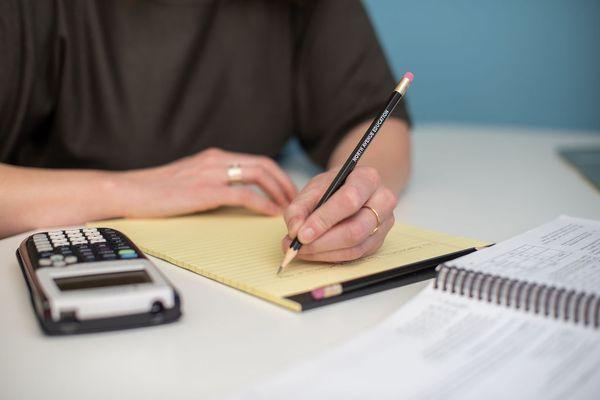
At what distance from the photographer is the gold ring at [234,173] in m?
0.86

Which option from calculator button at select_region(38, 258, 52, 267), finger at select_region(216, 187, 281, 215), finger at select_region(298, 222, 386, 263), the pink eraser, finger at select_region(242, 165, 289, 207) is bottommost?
calculator button at select_region(38, 258, 52, 267)

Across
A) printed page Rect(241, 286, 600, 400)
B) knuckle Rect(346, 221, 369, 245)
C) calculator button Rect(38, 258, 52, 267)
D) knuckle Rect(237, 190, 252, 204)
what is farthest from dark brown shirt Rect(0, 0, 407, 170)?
printed page Rect(241, 286, 600, 400)

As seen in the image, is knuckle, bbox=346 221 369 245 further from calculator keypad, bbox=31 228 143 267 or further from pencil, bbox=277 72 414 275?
calculator keypad, bbox=31 228 143 267

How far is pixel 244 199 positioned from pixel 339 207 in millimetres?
240

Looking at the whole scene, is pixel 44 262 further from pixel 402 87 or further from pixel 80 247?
pixel 402 87

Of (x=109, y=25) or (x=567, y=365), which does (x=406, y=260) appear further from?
(x=109, y=25)

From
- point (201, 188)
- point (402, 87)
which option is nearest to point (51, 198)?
point (201, 188)

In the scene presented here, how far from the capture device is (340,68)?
1125 mm

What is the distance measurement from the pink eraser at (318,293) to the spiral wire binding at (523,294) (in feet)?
0.29

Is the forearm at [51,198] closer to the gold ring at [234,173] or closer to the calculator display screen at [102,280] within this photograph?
the gold ring at [234,173]

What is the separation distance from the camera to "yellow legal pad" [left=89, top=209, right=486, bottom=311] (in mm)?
571

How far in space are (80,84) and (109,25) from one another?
9cm

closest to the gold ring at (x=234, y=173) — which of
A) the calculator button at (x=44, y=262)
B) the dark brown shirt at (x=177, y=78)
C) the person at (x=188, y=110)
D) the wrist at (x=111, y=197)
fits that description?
the person at (x=188, y=110)

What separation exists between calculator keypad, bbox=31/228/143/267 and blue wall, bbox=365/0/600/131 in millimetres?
1081
